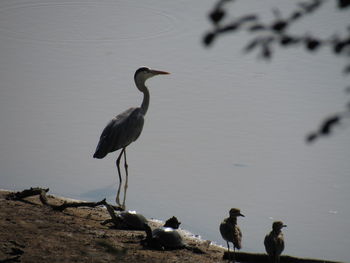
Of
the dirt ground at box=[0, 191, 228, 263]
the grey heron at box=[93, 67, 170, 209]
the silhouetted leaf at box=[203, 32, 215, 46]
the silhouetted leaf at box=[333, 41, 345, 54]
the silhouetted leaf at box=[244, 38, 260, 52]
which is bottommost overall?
the dirt ground at box=[0, 191, 228, 263]

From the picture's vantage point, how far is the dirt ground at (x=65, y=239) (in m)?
6.20

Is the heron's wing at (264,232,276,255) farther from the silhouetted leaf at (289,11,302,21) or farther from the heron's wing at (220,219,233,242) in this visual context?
the silhouetted leaf at (289,11,302,21)

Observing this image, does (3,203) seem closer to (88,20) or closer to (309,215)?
(309,215)

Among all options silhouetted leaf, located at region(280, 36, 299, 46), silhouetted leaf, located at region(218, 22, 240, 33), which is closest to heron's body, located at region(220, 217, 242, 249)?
silhouetted leaf, located at region(280, 36, 299, 46)

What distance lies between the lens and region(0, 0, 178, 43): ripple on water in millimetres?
15273

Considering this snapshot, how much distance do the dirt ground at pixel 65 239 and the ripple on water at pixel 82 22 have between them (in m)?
7.80

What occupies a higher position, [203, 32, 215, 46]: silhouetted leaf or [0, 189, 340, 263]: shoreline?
[203, 32, 215, 46]: silhouetted leaf

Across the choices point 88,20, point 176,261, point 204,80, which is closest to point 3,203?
point 176,261

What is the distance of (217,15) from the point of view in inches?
94.9

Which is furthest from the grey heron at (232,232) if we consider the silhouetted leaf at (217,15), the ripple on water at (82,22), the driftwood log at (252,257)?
the ripple on water at (82,22)

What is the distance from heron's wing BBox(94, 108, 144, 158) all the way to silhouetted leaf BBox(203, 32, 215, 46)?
6572 millimetres

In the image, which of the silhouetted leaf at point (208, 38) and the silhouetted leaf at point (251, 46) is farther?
the silhouetted leaf at point (251, 46)

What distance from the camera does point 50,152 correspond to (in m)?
9.94

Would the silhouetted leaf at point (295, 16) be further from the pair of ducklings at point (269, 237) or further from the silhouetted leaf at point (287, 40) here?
the pair of ducklings at point (269, 237)
